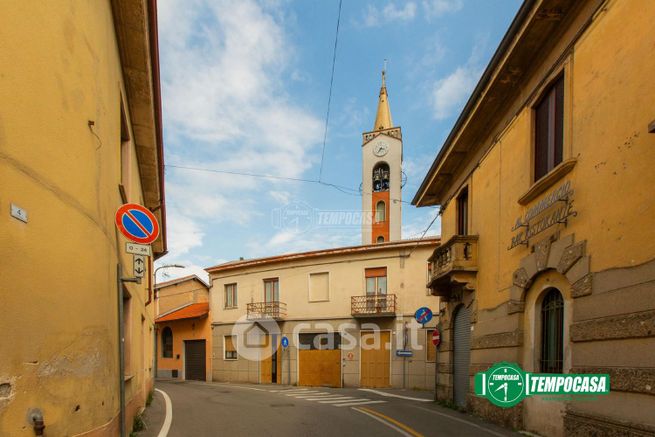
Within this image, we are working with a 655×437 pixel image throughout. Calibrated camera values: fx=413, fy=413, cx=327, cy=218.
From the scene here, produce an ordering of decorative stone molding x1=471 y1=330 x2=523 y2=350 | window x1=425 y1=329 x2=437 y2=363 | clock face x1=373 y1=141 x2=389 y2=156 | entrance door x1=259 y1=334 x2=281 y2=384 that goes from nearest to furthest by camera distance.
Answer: decorative stone molding x1=471 y1=330 x2=523 y2=350, window x1=425 y1=329 x2=437 y2=363, entrance door x1=259 y1=334 x2=281 y2=384, clock face x1=373 y1=141 x2=389 y2=156

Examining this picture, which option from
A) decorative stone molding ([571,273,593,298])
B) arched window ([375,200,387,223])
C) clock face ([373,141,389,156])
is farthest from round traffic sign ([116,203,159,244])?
clock face ([373,141,389,156])

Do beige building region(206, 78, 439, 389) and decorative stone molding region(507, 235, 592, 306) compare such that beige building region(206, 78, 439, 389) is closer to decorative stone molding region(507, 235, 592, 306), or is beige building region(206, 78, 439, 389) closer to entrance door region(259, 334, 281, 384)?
entrance door region(259, 334, 281, 384)

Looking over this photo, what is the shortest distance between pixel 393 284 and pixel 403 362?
12.1 ft

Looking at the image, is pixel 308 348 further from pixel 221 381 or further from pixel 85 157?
pixel 85 157

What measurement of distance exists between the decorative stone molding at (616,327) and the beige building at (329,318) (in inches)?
543

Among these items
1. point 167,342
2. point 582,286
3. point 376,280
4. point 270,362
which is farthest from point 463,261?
point 167,342

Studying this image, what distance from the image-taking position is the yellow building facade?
121 inches

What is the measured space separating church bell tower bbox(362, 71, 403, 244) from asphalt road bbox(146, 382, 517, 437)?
2345cm

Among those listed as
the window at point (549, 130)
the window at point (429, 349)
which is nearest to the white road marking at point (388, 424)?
the window at point (549, 130)

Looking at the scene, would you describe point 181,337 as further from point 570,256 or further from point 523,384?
point 570,256

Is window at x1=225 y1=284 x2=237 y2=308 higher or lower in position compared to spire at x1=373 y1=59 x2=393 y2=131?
lower

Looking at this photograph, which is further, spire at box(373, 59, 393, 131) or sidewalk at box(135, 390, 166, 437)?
spire at box(373, 59, 393, 131)

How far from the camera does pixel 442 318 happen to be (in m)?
13.7

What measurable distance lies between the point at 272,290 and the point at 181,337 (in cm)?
812
